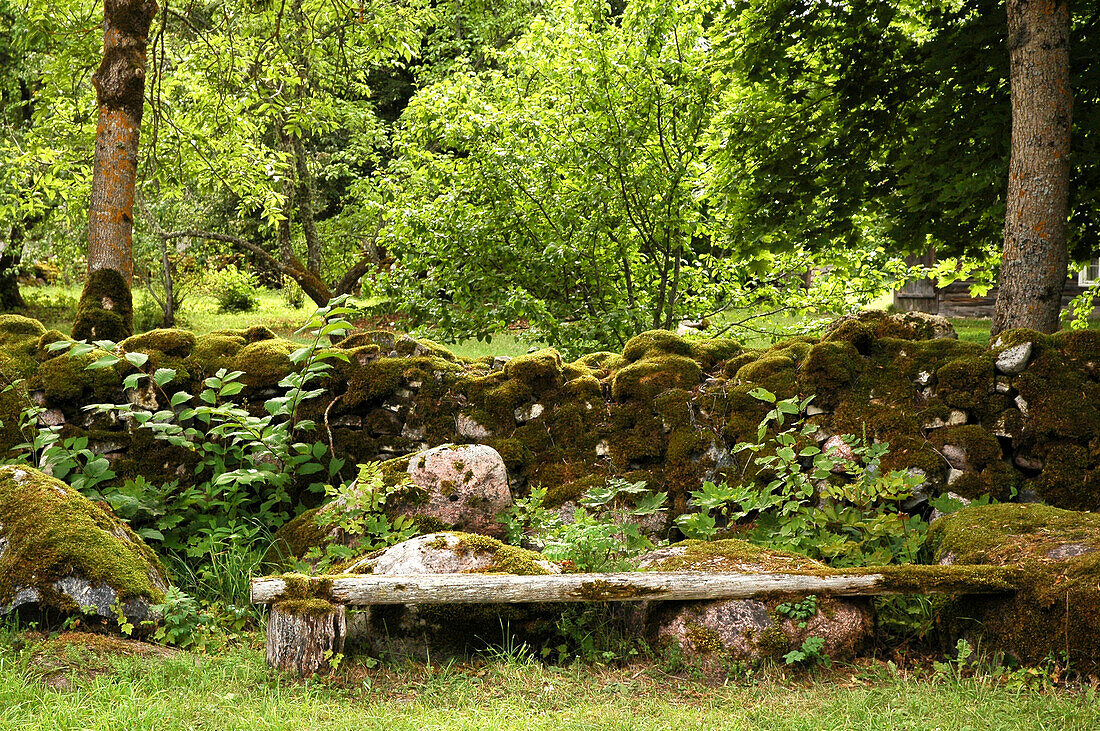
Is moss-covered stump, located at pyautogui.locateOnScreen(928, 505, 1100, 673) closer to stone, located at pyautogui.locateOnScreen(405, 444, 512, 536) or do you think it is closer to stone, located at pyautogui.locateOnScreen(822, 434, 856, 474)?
stone, located at pyautogui.locateOnScreen(822, 434, 856, 474)

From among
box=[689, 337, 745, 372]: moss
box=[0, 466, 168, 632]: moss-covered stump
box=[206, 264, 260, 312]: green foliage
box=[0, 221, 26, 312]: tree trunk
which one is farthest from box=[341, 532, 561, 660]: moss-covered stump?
box=[206, 264, 260, 312]: green foliage

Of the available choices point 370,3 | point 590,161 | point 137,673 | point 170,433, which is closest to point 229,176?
point 370,3

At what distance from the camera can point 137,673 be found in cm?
336

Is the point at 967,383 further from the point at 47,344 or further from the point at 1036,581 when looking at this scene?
the point at 47,344

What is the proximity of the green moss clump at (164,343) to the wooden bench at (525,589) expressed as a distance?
3073mm

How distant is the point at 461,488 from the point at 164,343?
2683mm

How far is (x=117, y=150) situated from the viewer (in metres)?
6.66

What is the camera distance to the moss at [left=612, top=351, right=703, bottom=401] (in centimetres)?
551

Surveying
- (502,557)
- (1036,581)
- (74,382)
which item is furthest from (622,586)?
(74,382)

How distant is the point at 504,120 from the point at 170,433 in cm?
464

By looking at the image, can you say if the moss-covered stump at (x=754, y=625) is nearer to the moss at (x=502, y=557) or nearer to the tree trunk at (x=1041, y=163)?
the moss at (x=502, y=557)

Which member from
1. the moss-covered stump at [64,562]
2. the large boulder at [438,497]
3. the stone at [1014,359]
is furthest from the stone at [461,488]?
the stone at [1014,359]

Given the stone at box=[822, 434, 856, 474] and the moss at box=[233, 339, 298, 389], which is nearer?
the stone at box=[822, 434, 856, 474]

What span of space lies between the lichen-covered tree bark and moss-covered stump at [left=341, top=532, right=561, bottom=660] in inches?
157
